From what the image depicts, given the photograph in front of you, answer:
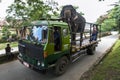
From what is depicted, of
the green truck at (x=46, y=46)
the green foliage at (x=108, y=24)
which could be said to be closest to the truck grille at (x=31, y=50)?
the green truck at (x=46, y=46)

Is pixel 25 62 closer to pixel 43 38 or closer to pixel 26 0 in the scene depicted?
pixel 43 38

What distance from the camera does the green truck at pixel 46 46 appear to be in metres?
6.34

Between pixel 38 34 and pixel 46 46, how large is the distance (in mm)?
747

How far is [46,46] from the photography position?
626 centimetres

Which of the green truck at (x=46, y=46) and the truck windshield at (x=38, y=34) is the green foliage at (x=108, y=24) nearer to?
the green truck at (x=46, y=46)

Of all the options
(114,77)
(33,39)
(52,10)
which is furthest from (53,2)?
(114,77)

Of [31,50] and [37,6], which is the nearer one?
[31,50]

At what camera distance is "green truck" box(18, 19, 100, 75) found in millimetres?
6340

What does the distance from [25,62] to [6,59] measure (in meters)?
2.94

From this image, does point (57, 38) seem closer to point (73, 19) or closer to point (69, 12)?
point (73, 19)

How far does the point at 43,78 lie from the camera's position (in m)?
6.88

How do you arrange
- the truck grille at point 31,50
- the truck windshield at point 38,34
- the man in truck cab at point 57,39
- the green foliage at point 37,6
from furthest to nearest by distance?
the green foliage at point 37,6 < the man in truck cab at point 57,39 < the truck windshield at point 38,34 < the truck grille at point 31,50

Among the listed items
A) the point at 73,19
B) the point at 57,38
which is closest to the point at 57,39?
the point at 57,38

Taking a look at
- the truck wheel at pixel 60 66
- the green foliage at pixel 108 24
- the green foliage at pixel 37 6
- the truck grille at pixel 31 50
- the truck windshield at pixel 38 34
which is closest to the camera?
the truck grille at pixel 31 50
